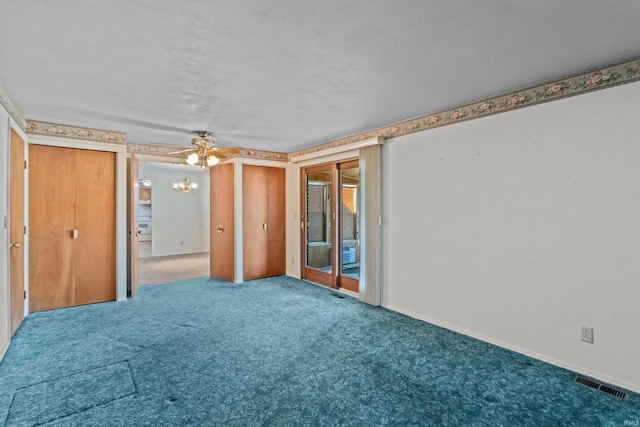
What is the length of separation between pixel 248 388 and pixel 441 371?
154 centimetres

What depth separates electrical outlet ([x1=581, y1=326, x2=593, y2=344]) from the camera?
2.52 metres

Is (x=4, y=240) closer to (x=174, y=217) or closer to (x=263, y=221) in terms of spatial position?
(x=263, y=221)

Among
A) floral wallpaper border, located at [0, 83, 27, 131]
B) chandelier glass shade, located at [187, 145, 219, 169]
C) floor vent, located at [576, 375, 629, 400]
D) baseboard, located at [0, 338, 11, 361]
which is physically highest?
floral wallpaper border, located at [0, 83, 27, 131]

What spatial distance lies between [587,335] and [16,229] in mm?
5451

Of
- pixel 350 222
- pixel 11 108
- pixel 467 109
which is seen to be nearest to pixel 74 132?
pixel 11 108

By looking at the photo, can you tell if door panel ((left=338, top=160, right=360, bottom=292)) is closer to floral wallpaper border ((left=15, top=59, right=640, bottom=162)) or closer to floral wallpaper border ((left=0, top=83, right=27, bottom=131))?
floral wallpaper border ((left=15, top=59, right=640, bottom=162))

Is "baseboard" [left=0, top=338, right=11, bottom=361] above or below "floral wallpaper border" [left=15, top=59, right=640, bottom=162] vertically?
below

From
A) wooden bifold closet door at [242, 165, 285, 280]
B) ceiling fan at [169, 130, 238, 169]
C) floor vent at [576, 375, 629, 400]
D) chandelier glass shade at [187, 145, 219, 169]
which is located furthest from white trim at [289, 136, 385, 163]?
floor vent at [576, 375, 629, 400]

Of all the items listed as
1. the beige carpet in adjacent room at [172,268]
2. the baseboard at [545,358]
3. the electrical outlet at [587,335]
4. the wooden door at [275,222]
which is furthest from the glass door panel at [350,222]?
the beige carpet in adjacent room at [172,268]

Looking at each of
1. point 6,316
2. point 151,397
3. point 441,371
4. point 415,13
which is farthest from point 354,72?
point 6,316

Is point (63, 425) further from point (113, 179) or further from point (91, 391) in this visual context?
point (113, 179)

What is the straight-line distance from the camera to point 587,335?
2.54 m

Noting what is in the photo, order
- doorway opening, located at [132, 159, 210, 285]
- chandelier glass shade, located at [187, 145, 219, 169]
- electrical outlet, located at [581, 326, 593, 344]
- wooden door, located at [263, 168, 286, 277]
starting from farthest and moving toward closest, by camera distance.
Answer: doorway opening, located at [132, 159, 210, 285] → wooden door, located at [263, 168, 286, 277] → chandelier glass shade, located at [187, 145, 219, 169] → electrical outlet, located at [581, 326, 593, 344]

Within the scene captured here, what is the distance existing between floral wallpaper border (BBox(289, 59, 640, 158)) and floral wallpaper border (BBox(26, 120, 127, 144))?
12.2 feet
